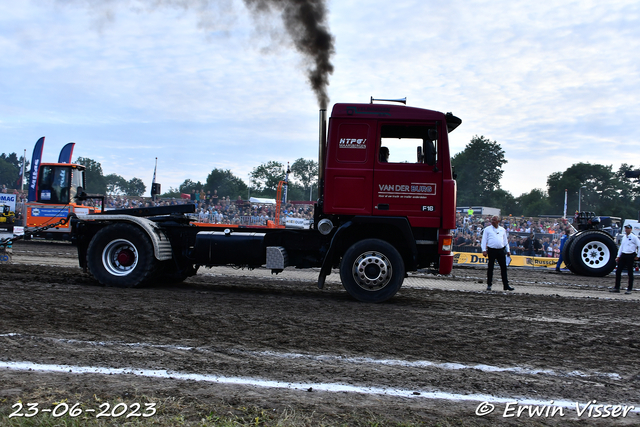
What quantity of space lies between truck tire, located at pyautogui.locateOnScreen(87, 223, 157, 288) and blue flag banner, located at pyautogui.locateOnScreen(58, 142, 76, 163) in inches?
639

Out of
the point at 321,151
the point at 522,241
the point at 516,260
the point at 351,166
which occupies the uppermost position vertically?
the point at 321,151

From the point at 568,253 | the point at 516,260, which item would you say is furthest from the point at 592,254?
the point at 516,260

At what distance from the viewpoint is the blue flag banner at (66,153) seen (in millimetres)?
22812

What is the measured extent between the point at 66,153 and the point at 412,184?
20.1 metres

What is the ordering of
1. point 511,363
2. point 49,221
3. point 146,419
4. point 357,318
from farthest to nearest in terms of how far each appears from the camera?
1. point 49,221
2. point 357,318
3. point 511,363
4. point 146,419

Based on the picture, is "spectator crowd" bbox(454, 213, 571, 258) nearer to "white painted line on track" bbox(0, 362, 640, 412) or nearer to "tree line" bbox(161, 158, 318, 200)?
"white painted line on track" bbox(0, 362, 640, 412)

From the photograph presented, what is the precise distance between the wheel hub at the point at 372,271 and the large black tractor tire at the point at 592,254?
10176 millimetres

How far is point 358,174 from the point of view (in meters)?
7.95

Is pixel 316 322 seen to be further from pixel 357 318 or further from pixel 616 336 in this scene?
pixel 616 336

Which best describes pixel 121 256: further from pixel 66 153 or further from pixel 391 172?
pixel 66 153

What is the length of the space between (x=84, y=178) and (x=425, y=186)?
1709cm

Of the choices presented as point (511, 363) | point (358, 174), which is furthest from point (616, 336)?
point (358, 174)

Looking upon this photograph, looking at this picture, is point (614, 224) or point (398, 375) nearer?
point (398, 375)

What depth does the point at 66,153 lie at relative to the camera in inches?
902
